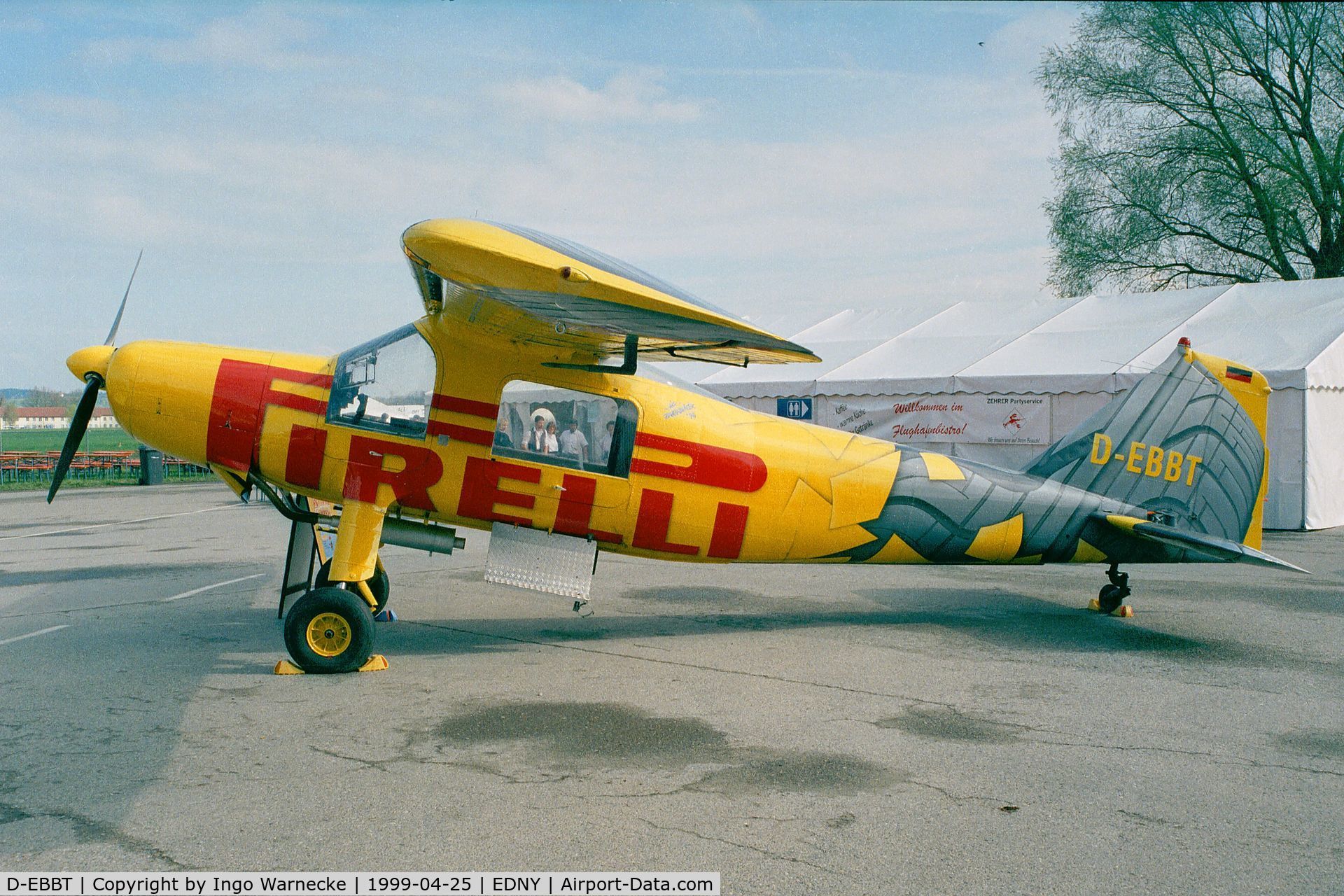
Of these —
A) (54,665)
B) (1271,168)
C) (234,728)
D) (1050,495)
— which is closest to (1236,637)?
(1050,495)

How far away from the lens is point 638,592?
34.1 feet

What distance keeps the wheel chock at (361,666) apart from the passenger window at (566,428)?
1.72m

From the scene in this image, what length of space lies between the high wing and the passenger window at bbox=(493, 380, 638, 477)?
576 millimetres

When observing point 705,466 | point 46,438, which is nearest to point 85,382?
point 705,466

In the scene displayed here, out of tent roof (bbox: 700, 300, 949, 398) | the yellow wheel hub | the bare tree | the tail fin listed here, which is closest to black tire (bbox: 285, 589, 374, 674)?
the yellow wheel hub

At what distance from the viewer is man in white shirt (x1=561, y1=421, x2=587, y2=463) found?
7.40 m

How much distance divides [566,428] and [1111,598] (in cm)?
538

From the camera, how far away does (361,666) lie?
678 centimetres

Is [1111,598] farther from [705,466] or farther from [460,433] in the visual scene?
[460,433]

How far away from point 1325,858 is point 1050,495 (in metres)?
4.85

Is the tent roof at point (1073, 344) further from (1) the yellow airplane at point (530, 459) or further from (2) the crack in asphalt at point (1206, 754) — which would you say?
(2) the crack in asphalt at point (1206, 754)

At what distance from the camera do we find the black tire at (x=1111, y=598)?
8945mm

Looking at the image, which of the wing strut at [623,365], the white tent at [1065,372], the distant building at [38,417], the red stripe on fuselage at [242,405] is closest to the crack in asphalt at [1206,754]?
the wing strut at [623,365]

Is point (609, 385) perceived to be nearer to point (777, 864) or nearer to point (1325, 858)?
point (777, 864)
